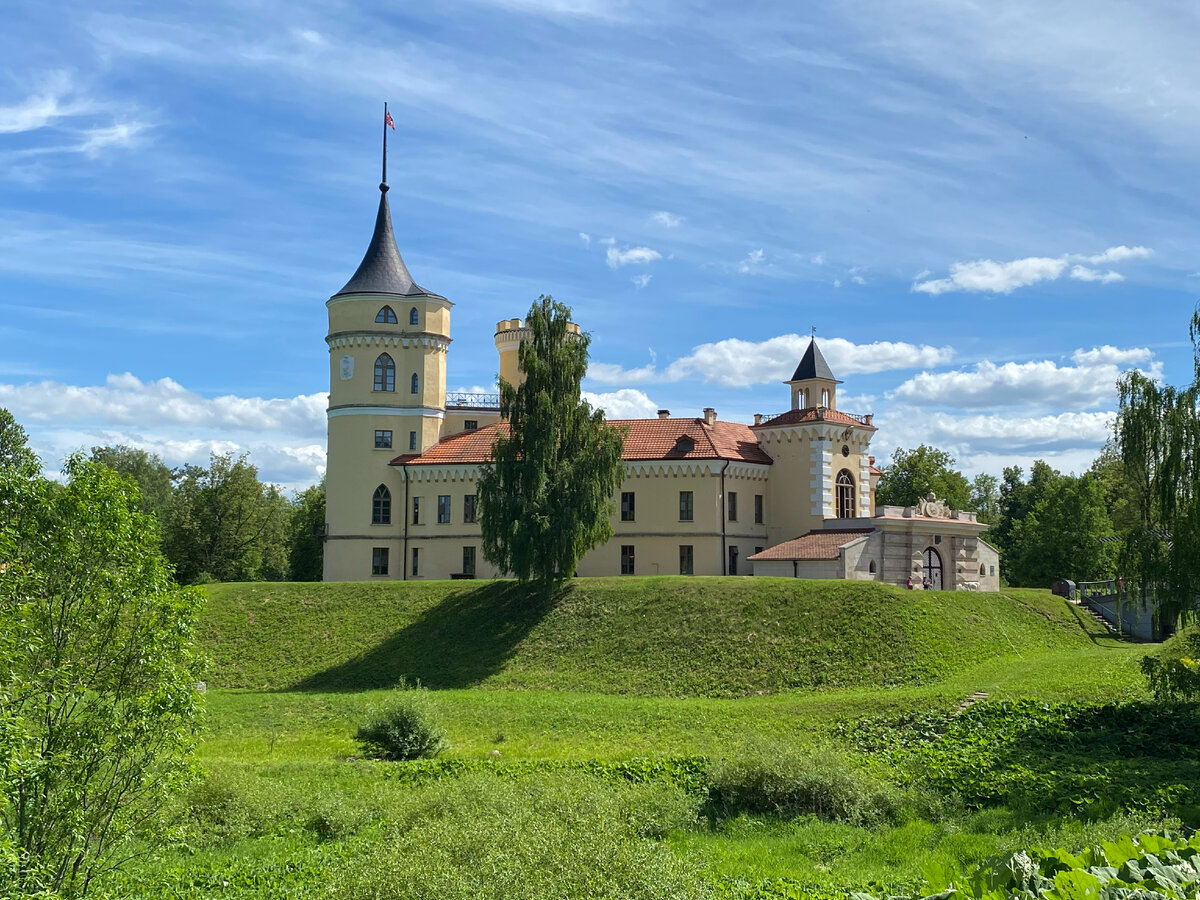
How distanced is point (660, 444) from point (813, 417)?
7566 millimetres

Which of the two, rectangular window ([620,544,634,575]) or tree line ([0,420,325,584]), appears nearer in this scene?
rectangular window ([620,544,634,575])

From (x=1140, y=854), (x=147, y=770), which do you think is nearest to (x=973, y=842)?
(x=1140, y=854)

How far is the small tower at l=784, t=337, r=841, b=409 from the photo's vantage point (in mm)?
51250

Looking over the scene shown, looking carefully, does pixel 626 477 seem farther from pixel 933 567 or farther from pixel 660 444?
pixel 933 567

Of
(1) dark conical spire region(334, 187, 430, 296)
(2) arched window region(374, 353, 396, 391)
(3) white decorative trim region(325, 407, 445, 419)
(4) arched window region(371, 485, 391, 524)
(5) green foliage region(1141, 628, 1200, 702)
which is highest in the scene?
(1) dark conical spire region(334, 187, 430, 296)

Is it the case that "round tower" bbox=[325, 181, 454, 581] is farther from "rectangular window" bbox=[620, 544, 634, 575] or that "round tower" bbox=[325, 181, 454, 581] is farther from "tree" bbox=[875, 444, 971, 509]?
"tree" bbox=[875, 444, 971, 509]

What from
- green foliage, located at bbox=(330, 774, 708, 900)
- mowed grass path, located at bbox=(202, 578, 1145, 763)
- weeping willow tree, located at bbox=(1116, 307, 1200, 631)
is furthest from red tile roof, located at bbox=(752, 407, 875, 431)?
green foliage, located at bbox=(330, 774, 708, 900)

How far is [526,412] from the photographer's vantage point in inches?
1690

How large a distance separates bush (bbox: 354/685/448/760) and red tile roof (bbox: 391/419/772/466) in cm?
2442

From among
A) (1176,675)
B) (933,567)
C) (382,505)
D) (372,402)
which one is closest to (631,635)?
(933,567)

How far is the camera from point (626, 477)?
157 ft

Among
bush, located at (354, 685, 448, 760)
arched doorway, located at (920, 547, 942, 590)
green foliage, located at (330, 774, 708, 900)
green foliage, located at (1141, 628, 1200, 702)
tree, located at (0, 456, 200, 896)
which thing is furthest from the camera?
arched doorway, located at (920, 547, 942, 590)

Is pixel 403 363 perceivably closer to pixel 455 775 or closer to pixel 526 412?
pixel 526 412

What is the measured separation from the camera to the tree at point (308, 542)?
70188 millimetres
